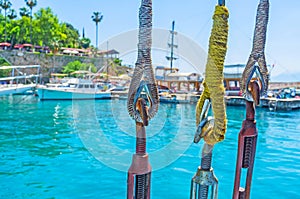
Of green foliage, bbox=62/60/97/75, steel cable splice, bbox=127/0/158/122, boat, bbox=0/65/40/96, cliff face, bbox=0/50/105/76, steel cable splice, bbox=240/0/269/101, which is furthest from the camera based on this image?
green foliage, bbox=62/60/97/75

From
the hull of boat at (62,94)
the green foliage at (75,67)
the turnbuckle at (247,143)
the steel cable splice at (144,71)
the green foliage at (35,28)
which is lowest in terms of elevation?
the hull of boat at (62,94)

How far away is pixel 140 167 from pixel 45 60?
181ft

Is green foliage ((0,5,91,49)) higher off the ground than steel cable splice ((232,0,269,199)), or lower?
higher

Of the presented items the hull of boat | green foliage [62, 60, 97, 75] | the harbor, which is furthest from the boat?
the harbor

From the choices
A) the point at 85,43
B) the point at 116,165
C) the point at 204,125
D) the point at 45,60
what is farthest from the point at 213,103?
the point at 85,43

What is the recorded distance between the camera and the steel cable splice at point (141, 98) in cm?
181

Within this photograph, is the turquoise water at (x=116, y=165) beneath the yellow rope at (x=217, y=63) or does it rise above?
beneath

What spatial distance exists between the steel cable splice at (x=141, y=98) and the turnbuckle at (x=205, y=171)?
14.2 inches

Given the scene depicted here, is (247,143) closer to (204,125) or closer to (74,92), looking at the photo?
(204,125)

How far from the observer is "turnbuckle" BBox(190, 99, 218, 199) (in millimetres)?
1982

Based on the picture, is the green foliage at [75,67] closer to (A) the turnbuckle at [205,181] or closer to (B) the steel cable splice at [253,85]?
(B) the steel cable splice at [253,85]

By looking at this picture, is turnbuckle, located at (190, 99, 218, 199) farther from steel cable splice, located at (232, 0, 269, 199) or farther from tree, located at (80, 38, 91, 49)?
tree, located at (80, 38, 91, 49)

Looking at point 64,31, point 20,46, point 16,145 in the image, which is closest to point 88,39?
point 64,31

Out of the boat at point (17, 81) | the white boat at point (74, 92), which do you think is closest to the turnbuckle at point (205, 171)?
the boat at point (17, 81)
